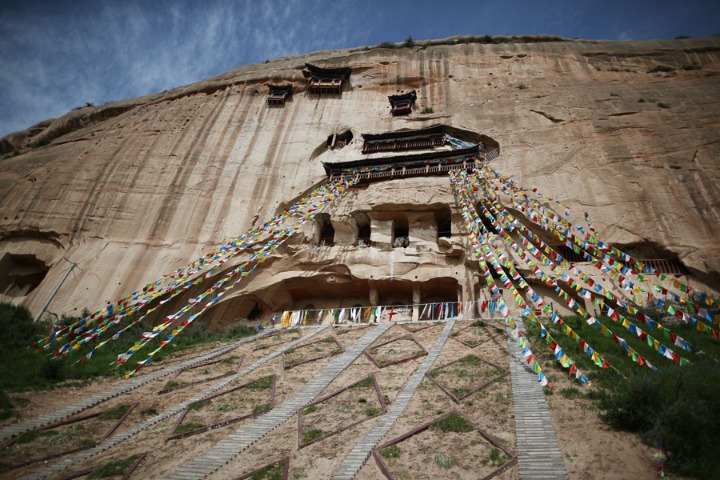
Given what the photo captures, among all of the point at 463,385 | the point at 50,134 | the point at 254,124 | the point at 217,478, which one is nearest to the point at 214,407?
the point at 217,478

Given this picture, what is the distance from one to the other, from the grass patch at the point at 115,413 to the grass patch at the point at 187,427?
70.5 inches

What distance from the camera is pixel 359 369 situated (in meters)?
10.9

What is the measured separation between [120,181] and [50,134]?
54.4 ft

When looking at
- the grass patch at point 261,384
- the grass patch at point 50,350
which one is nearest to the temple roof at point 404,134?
the grass patch at point 50,350

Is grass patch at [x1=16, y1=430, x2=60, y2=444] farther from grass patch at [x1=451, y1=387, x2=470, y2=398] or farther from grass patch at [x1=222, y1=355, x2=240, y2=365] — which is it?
grass patch at [x1=451, y1=387, x2=470, y2=398]

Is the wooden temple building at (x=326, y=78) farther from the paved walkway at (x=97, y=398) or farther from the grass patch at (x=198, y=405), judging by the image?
the grass patch at (x=198, y=405)

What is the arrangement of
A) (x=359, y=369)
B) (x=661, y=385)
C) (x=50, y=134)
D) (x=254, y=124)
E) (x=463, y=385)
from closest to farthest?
(x=661, y=385), (x=463, y=385), (x=359, y=369), (x=254, y=124), (x=50, y=134)

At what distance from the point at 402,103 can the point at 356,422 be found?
23.4m

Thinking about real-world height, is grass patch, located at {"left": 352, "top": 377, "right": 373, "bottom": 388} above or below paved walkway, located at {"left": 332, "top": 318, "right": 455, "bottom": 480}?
above

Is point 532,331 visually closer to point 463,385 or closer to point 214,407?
Result: point 463,385

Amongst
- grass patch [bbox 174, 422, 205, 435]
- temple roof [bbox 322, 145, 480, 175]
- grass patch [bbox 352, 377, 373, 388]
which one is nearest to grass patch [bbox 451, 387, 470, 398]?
grass patch [bbox 352, 377, 373, 388]

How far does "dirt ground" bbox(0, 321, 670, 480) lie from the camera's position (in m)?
6.50

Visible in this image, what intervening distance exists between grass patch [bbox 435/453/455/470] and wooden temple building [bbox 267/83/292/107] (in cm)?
2610

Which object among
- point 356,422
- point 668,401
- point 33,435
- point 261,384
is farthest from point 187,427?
point 668,401
